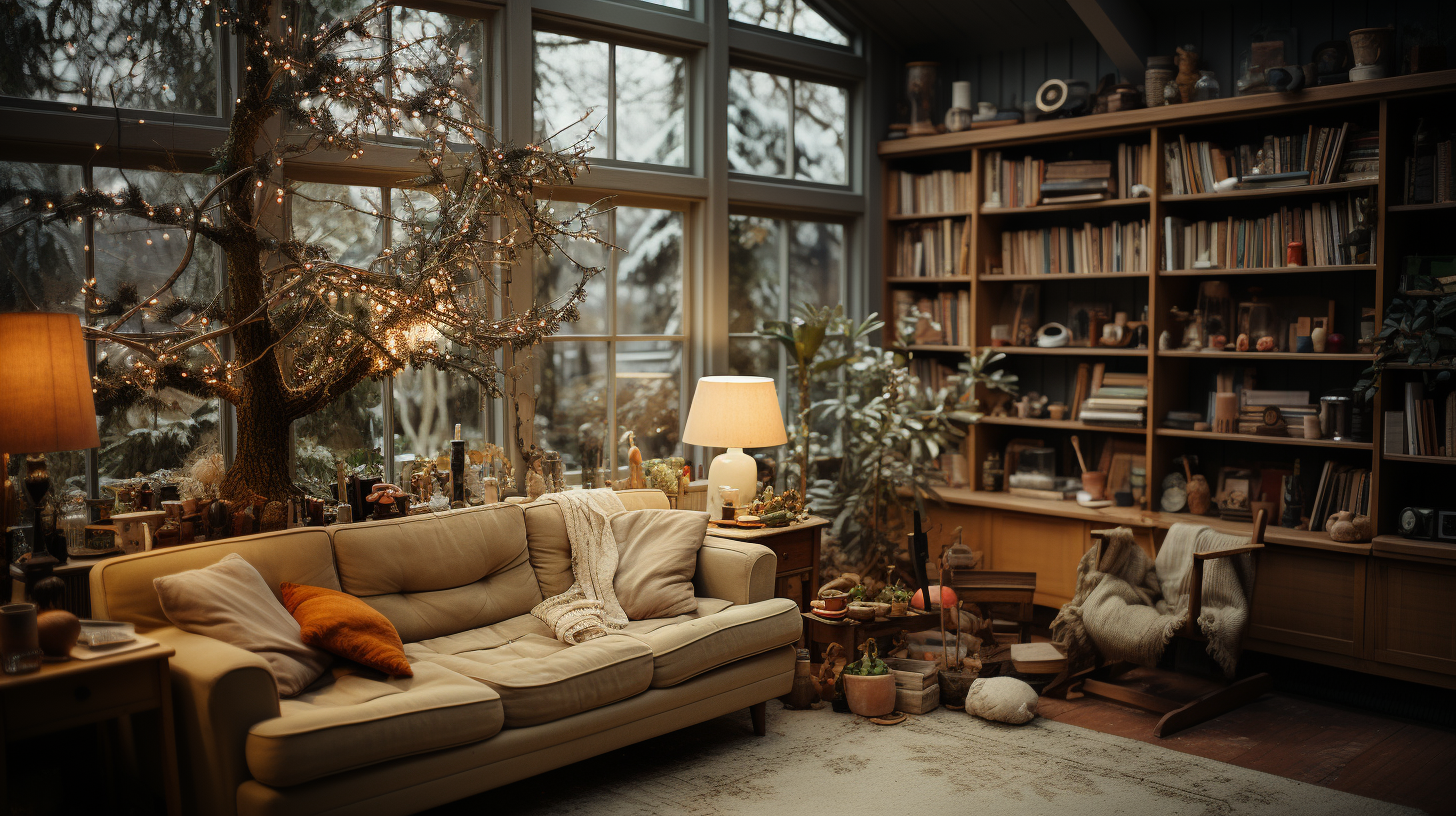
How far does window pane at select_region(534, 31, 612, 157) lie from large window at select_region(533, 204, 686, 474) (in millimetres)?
399

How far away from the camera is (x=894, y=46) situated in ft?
20.4

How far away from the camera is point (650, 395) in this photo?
525 cm

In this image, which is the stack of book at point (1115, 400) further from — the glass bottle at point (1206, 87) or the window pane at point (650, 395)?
the window pane at point (650, 395)

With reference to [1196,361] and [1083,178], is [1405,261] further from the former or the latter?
[1083,178]

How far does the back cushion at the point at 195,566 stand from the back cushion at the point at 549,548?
799 millimetres

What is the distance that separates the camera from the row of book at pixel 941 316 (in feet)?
19.5

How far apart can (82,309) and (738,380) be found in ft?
8.23

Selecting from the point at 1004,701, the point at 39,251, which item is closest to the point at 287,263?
the point at 39,251

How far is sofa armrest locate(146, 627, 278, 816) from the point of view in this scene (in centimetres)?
267

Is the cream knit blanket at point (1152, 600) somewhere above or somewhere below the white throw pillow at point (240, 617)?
below

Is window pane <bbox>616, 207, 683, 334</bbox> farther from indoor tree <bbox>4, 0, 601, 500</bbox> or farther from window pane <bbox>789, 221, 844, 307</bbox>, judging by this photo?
indoor tree <bbox>4, 0, 601, 500</bbox>

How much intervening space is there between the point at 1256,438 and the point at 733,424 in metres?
2.49

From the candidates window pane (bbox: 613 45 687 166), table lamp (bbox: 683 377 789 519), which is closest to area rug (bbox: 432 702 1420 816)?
table lamp (bbox: 683 377 789 519)

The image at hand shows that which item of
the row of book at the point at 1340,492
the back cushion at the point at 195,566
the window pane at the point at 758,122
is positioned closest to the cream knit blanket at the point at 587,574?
the back cushion at the point at 195,566
